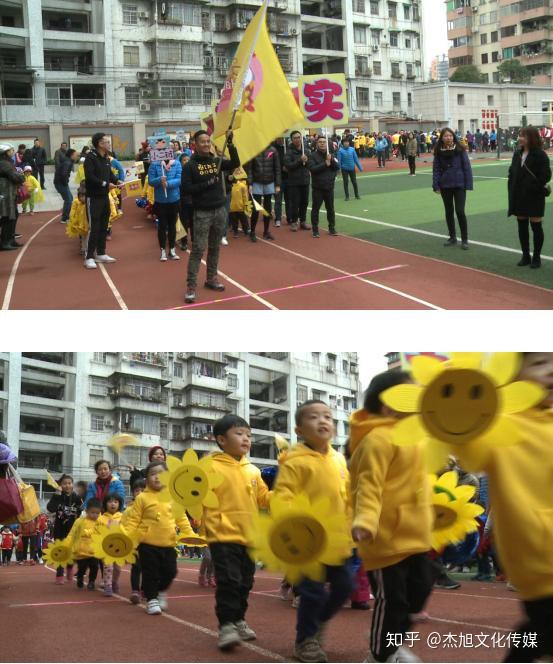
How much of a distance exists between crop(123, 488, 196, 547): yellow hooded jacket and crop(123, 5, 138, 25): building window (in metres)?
53.4

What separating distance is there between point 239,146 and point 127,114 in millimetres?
49982

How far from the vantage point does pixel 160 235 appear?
12.9 metres

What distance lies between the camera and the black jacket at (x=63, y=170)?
749 inches

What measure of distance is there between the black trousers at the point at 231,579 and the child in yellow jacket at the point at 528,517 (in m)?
1.97

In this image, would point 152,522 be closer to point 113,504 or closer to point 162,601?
point 162,601

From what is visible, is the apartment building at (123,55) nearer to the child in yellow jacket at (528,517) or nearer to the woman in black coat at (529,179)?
the woman in black coat at (529,179)

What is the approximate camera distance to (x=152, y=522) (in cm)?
663

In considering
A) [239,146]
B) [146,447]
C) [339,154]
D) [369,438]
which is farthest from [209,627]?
[339,154]

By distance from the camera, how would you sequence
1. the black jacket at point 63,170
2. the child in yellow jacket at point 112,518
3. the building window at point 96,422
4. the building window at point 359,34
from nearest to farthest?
the child in yellow jacket at point 112,518 → the building window at point 96,422 → the black jacket at point 63,170 → the building window at point 359,34

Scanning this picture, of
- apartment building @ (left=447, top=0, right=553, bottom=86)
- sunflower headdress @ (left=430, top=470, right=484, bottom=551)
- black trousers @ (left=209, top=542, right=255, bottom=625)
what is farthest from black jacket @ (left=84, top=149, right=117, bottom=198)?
apartment building @ (left=447, top=0, right=553, bottom=86)

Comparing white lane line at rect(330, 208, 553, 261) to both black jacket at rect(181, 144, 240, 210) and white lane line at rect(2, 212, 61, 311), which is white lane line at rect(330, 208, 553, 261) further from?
white lane line at rect(2, 212, 61, 311)

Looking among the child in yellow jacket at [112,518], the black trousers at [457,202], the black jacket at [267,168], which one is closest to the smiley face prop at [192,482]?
the child in yellow jacket at [112,518]

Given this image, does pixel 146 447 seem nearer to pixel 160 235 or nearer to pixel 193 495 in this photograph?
pixel 193 495

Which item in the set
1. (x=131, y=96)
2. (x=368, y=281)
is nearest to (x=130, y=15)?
(x=131, y=96)
